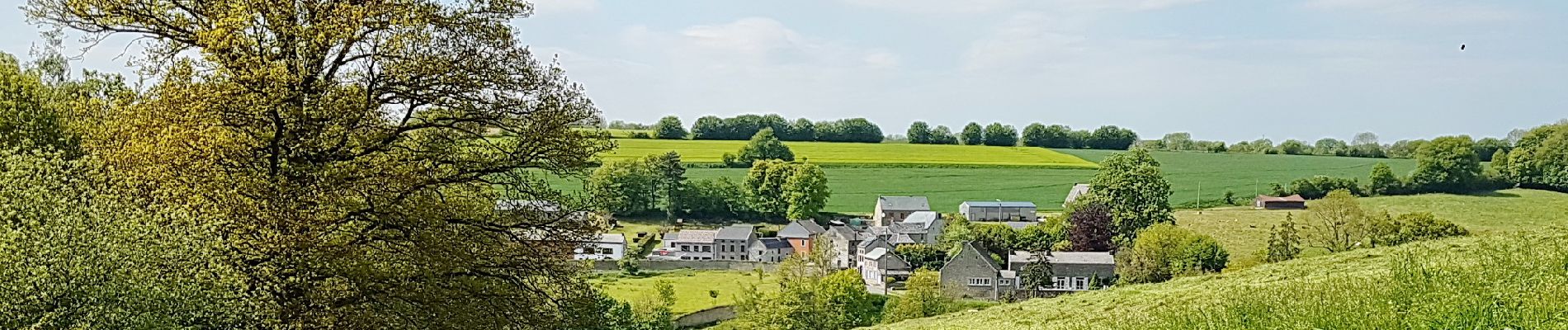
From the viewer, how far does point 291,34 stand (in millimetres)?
10500

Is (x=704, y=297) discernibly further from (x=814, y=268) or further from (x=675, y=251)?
(x=675, y=251)

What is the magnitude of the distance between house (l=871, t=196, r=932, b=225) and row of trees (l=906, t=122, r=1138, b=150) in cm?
3307

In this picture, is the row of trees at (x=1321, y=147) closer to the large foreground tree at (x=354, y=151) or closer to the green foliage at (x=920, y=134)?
the green foliage at (x=920, y=134)

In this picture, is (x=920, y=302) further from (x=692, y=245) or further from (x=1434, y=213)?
(x=1434, y=213)

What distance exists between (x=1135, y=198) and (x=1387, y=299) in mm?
55793

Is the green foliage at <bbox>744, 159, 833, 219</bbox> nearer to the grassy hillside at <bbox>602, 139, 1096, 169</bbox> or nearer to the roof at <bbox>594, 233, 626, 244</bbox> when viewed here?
the grassy hillside at <bbox>602, 139, 1096, 169</bbox>

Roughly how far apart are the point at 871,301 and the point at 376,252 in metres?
41.2

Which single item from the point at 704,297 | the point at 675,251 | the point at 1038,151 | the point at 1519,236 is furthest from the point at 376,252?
the point at 1038,151

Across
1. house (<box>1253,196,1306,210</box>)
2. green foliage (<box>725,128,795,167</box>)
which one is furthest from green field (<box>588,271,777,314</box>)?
house (<box>1253,196,1306,210</box>)

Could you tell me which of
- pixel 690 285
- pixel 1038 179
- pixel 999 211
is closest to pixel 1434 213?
pixel 999 211

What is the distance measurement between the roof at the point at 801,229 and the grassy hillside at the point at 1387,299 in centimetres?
5615

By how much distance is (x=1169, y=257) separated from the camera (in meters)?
50.9

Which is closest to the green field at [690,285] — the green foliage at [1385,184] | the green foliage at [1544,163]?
the green foliage at [1385,184]

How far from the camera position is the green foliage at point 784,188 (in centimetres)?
7894
